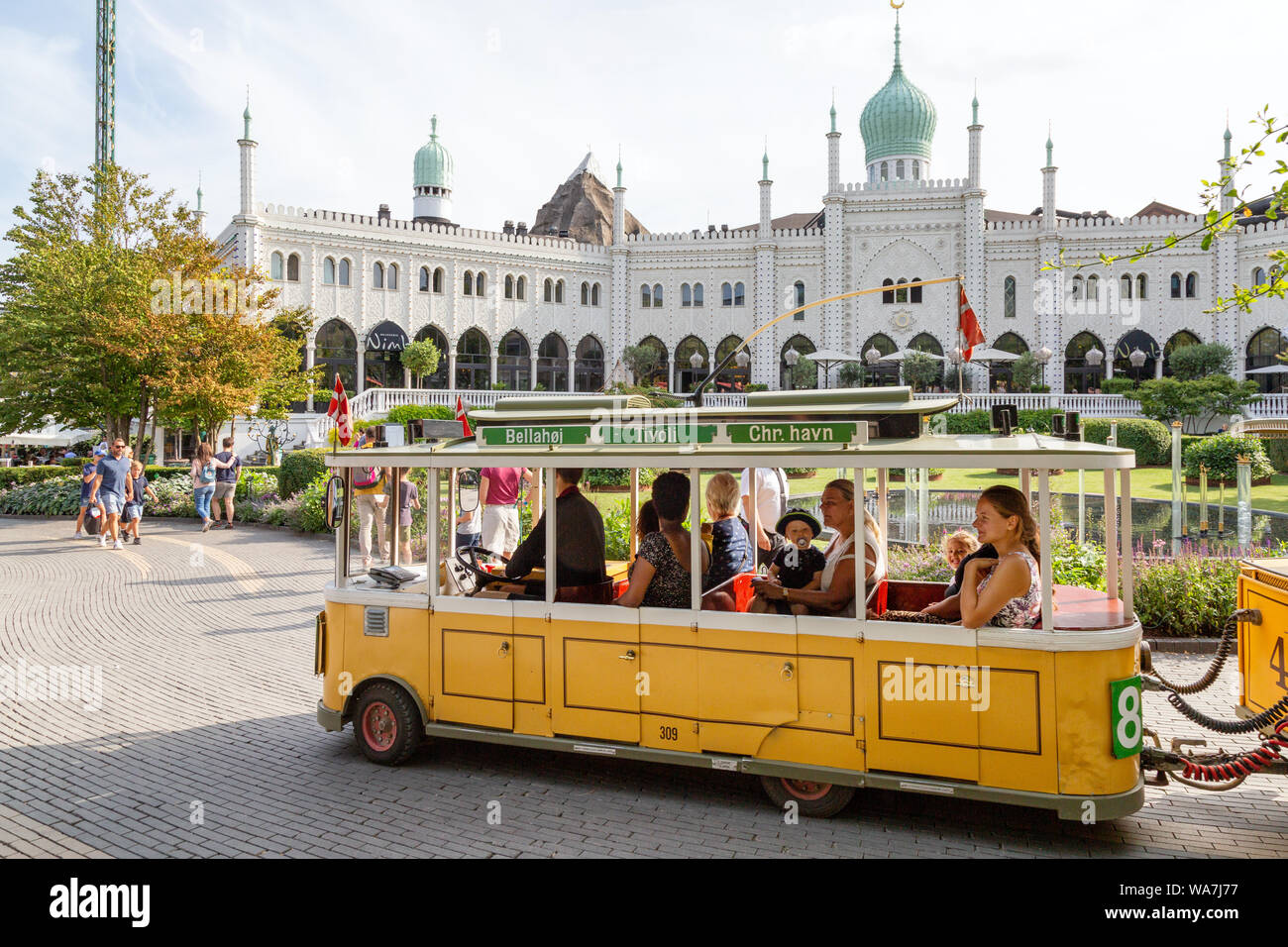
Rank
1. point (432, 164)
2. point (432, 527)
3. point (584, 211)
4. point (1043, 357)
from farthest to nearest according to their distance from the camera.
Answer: point (584, 211) < point (432, 164) < point (1043, 357) < point (432, 527)

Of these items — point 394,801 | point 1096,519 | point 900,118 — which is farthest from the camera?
point 900,118

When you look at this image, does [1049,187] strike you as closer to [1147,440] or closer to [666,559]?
[1147,440]

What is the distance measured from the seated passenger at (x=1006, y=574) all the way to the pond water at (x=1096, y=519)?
883 centimetres

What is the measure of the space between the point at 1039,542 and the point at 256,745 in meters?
6.60

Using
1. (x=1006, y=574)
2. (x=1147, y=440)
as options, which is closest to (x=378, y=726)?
(x=1006, y=574)

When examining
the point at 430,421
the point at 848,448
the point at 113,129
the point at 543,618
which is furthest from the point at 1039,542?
the point at 113,129

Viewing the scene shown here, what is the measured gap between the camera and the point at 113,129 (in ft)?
165

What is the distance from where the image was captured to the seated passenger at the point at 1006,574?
559 cm

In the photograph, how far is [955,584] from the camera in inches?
273

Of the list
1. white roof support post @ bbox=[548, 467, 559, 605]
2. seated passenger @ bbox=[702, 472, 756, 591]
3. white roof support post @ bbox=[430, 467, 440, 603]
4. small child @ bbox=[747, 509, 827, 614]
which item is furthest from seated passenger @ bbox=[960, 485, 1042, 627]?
white roof support post @ bbox=[430, 467, 440, 603]

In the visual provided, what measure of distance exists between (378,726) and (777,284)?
52.3m

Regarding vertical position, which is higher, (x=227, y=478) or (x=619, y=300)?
(x=619, y=300)

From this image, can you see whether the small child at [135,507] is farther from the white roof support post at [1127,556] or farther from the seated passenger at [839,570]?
the white roof support post at [1127,556]
